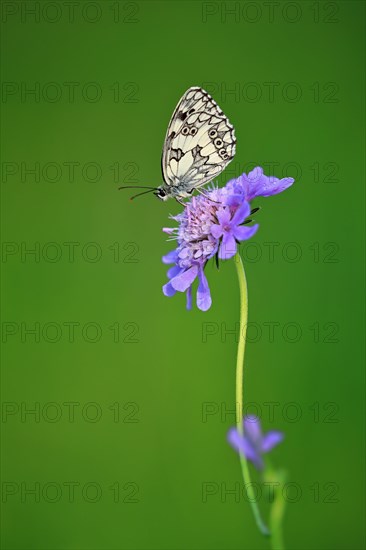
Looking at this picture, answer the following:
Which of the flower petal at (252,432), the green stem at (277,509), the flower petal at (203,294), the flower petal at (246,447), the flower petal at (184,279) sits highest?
the flower petal at (184,279)

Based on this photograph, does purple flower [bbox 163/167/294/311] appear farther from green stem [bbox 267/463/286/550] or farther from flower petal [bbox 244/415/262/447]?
green stem [bbox 267/463/286/550]

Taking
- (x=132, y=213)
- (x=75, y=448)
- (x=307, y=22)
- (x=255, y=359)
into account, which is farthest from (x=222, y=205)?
(x=307, y=22)

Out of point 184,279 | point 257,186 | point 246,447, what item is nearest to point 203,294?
point 184,279

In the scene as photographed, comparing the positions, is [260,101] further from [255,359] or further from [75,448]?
[75,448]

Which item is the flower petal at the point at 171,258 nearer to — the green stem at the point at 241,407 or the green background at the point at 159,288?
the green stem at the point at 241,407

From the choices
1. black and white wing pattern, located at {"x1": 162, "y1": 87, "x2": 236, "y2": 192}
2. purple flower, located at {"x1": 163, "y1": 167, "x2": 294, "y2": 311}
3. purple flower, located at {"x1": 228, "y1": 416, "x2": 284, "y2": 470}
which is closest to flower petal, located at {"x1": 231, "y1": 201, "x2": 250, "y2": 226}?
purple flower, located at {"x1": 163, "y1": 167, "x2": 294, "y2": 311}

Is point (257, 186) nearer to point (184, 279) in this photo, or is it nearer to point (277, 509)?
point (184, 279)

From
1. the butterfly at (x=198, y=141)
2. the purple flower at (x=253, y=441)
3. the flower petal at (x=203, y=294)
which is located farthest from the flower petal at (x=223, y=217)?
the purple flower at (x=253, y=441)
